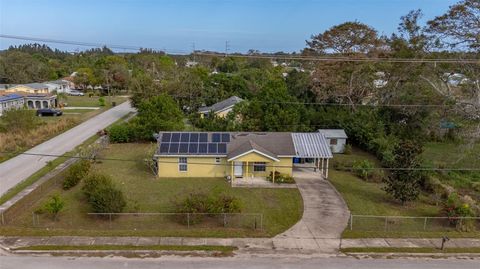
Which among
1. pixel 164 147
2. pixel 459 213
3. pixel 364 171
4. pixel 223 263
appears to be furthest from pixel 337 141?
pixel 223 263

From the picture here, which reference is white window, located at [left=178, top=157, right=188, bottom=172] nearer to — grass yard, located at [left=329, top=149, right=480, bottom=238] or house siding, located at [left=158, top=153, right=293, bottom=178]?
house siding, located at [left=158, top=153, right=293, bottom=178]

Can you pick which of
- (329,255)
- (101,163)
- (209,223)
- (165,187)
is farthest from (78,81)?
(329,255)

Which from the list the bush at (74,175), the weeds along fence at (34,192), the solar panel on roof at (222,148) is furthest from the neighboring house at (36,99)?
the solar panel on roof at (222,148)

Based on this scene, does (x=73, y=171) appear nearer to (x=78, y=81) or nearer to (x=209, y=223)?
(x=209, y=223)

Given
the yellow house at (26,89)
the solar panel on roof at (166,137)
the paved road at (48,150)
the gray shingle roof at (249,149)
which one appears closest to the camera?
the paved road at (48,150)

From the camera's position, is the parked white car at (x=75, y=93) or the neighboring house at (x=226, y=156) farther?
the parked white car at (x=75, y=93)

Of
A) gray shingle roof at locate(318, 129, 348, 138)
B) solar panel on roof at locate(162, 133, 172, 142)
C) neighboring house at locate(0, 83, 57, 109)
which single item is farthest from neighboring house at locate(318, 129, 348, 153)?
neighboring house at locate(0, 83, 57, 109)

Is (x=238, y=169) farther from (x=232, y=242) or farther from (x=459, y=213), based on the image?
(x=459, y=213)

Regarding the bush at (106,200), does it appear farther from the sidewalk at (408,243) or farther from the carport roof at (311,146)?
the carport roof at (311,146)
